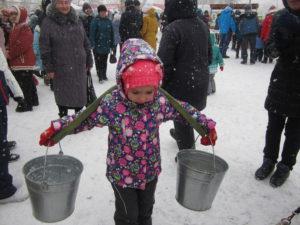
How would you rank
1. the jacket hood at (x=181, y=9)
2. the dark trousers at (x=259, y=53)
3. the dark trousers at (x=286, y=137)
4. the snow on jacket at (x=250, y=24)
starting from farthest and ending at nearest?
the dark trousers at (x=259, y=53) → the snow on jacket at (x=250, y=24) → the dark trousers at (x=286, y=137) → the jacket hood at (x=181, y=9)

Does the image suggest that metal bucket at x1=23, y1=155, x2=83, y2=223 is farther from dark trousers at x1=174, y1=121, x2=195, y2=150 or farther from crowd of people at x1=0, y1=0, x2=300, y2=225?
dark trousers at x1=174, y1=121, x2=195, y2=150

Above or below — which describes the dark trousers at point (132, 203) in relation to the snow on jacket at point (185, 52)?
below

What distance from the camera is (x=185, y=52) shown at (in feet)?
9.92

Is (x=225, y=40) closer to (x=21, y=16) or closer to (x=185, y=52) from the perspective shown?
(x=21, y=16)

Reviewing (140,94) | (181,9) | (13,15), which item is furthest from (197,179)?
(13,15)

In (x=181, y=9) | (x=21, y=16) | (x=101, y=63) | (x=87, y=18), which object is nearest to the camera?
(x=181, y=9)

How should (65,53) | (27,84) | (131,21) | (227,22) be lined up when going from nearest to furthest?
(65,53), (27,84), (131,21), (227,22)

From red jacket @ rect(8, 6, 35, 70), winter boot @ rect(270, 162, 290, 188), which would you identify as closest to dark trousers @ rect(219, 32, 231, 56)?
red jacket @ rect(8, 6, 35, 70)

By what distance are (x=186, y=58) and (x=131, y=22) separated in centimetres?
454

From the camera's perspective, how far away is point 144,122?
1962 millimetres

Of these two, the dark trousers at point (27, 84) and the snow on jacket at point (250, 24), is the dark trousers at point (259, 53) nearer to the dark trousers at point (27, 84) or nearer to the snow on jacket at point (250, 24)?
the snow on jacket at point (250, 24)

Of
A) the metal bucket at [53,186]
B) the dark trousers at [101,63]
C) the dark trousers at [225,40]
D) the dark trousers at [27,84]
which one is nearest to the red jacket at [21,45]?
the dark trousers at [27,84]

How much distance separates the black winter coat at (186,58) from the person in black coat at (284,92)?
2.05ft

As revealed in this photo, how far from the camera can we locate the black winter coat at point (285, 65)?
2.75 metres
